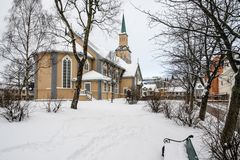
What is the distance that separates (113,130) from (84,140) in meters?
→ 2.12

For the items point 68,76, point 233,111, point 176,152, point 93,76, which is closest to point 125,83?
point 93,76

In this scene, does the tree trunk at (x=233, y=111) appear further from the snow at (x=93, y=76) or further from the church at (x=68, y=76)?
the snow at (x=93, y=76)

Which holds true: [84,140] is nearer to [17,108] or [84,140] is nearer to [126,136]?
[126,136]

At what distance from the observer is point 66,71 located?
32.2 metres

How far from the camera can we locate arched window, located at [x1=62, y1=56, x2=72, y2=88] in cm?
3192

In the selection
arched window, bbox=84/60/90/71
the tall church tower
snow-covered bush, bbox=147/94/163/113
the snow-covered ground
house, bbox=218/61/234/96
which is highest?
the tall church tower

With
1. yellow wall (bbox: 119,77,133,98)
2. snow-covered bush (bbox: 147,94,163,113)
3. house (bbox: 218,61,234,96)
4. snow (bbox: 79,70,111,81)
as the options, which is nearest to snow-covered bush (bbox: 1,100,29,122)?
house (bbox: 218,61,234,96)

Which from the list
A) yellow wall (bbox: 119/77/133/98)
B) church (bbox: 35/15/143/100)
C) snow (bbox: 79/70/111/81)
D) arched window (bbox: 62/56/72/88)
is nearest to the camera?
church (bbox: 35/15/143/100)

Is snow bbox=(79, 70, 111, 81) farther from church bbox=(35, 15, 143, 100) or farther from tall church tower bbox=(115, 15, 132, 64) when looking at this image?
tall church tower bbox=(115, 15, 132, 64)

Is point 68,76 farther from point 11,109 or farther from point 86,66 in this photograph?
point 11,109

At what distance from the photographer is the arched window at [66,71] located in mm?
31922

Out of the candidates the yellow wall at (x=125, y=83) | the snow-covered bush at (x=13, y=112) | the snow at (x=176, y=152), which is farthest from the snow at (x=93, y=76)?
the snow at (x=176, y=152)

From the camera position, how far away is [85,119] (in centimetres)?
938

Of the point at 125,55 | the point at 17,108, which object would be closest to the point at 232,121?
the point at 17,108
